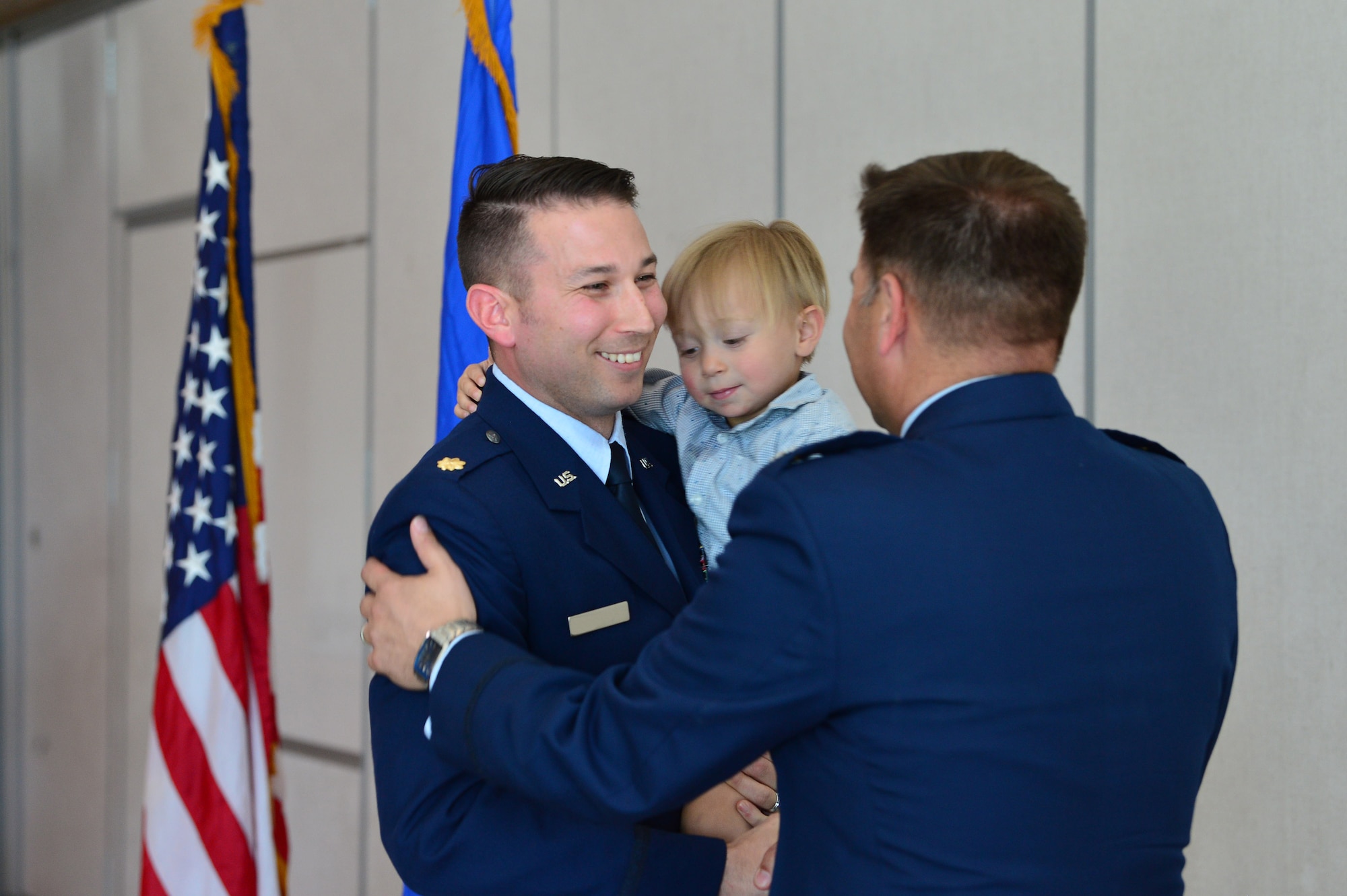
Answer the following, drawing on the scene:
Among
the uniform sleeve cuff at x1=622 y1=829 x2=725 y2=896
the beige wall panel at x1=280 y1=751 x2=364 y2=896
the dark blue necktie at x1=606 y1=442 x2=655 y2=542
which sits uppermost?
the dark blue necktie at x1=606 y1=442 x2=655 y2=542

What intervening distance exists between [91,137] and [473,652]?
5.16m

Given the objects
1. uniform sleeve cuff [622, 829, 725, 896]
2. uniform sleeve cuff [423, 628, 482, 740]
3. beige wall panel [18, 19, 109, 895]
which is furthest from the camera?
beige wall panel [18, 19, 109, 895]

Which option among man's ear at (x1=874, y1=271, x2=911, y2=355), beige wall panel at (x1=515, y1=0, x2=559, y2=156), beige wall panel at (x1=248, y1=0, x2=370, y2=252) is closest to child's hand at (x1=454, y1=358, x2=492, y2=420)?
man's ear at (x1=874, y1=271, x2=911, y2=355)

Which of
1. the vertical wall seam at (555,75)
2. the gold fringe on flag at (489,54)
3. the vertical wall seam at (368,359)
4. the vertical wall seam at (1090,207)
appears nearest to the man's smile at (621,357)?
the gold fringe on flag at (489,54)

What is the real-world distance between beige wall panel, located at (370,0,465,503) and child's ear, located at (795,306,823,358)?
2.27 m

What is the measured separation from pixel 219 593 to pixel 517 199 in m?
1.57

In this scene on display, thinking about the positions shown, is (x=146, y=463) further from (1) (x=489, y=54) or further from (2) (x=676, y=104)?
(1) (x=489, y=54)

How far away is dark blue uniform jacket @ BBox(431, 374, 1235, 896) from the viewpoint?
107 centimetres

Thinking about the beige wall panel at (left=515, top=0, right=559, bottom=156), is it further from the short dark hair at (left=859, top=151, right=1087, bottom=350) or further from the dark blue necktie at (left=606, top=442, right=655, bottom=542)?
the short dark hair at (left=859, top=151, right=1087, bottom=350)

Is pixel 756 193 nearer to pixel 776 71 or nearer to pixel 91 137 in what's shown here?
pixel 776 71

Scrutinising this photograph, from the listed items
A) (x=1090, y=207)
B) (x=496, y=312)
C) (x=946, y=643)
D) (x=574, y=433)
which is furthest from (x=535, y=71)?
(x=946, y=643)

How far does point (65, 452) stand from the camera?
5504mm

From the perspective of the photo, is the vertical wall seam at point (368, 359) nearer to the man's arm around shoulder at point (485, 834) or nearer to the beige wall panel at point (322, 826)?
the beige wall panel at point (322, 826)

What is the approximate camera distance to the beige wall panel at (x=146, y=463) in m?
4.97
